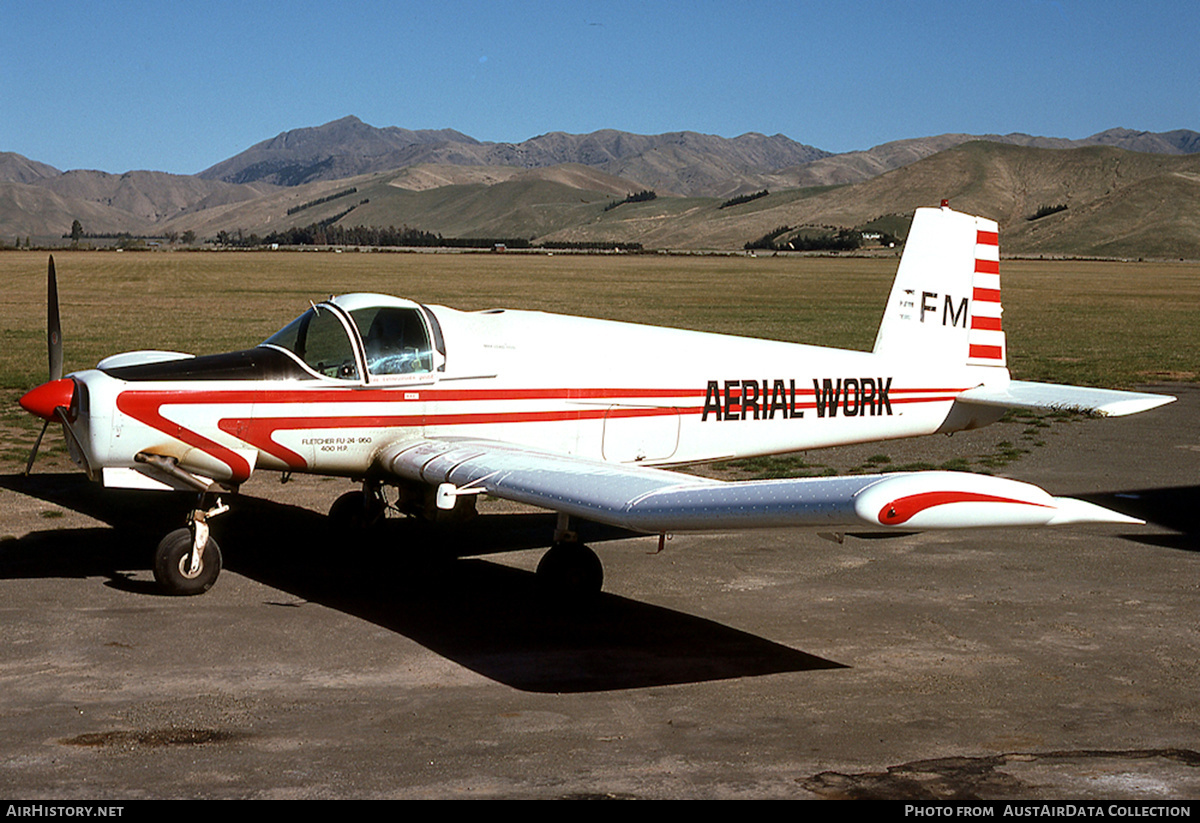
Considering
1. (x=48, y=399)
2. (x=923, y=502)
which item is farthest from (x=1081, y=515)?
(x=48, y=399)

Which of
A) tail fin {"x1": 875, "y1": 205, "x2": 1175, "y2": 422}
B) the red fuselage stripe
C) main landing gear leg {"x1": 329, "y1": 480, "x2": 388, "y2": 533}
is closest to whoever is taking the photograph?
the red fuselage stripe

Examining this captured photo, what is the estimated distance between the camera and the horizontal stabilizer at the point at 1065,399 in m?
10.5

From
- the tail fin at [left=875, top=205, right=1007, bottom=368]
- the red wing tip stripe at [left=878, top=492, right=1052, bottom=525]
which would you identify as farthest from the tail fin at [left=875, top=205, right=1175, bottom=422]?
the red wing tip stripe at [left=878, top=492, right=1052, bottom=525]

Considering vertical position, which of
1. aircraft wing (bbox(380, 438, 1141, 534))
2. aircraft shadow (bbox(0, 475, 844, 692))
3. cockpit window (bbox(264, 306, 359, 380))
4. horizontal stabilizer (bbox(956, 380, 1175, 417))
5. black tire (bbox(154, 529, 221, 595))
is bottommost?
aircraft shadow (bbox(0, 475, 844, 692))

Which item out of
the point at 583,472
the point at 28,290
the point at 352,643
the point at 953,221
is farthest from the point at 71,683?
the point at 28,290

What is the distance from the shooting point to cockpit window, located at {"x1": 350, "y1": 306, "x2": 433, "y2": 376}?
9383mm

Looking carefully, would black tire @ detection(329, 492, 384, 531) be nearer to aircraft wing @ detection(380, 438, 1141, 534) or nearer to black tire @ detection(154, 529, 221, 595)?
aircraft wing @ detection(380, 438, 1141, 534)

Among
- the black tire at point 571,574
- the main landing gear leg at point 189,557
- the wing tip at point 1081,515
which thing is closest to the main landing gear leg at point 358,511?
the main landing gear leg at point 189,557

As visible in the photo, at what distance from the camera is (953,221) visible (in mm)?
12125

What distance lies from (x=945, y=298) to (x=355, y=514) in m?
6.37

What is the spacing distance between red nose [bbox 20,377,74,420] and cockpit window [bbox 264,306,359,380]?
63.4 inches

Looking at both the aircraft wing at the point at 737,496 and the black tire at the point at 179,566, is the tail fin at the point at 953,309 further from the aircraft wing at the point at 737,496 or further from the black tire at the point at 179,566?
the black tire at the point at 179,566

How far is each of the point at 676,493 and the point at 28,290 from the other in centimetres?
5567
